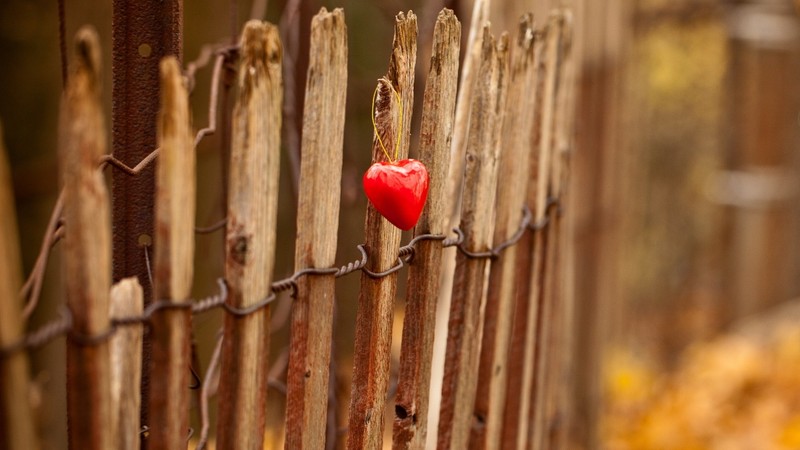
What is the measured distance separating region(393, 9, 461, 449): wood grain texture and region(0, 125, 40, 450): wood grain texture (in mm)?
665

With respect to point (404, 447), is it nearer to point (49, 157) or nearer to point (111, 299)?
point (111, 299)

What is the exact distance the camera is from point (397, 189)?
119 cm

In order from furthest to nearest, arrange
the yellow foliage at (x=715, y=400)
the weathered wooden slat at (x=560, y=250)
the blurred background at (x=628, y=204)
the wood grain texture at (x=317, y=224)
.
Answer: the yellow foliage at (x=715, y=400) < the blurred background at (x=628, y=204) < the weathered wooden slat at (x=560, y=250) < the wood grain texture at (x=317, y=224)

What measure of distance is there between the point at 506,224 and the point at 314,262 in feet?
1.94

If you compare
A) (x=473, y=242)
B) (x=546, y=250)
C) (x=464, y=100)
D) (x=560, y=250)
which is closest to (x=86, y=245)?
(x=473, y=242)

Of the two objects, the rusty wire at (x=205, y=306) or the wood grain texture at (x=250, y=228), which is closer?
the rusty wire at (x=205, y=306)

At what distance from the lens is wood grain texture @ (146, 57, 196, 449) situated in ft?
3.21

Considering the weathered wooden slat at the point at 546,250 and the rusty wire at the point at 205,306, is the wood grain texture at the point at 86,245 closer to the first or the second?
the rusty wire at the point at 205,306

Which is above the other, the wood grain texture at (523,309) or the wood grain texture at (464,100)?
the wood grain texture at (464,100)

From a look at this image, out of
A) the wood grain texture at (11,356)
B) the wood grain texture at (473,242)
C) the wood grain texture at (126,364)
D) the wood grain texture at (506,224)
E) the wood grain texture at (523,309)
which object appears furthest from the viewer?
the wood grain texture at (523,309)

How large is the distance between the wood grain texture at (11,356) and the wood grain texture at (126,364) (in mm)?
107

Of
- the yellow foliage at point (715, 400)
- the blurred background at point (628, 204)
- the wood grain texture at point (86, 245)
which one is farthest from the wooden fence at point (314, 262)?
the yellow foliage at point (715, 400)

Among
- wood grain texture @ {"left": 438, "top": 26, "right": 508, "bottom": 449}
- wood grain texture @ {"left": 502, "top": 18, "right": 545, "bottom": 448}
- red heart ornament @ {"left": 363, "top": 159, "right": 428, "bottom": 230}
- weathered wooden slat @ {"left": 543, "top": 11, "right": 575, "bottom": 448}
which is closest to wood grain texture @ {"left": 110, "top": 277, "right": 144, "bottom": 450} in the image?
red heart ornament @ {"left": 363, "top": 159, "right": 428, "bottom": 230}

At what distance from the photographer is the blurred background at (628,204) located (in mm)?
3234
